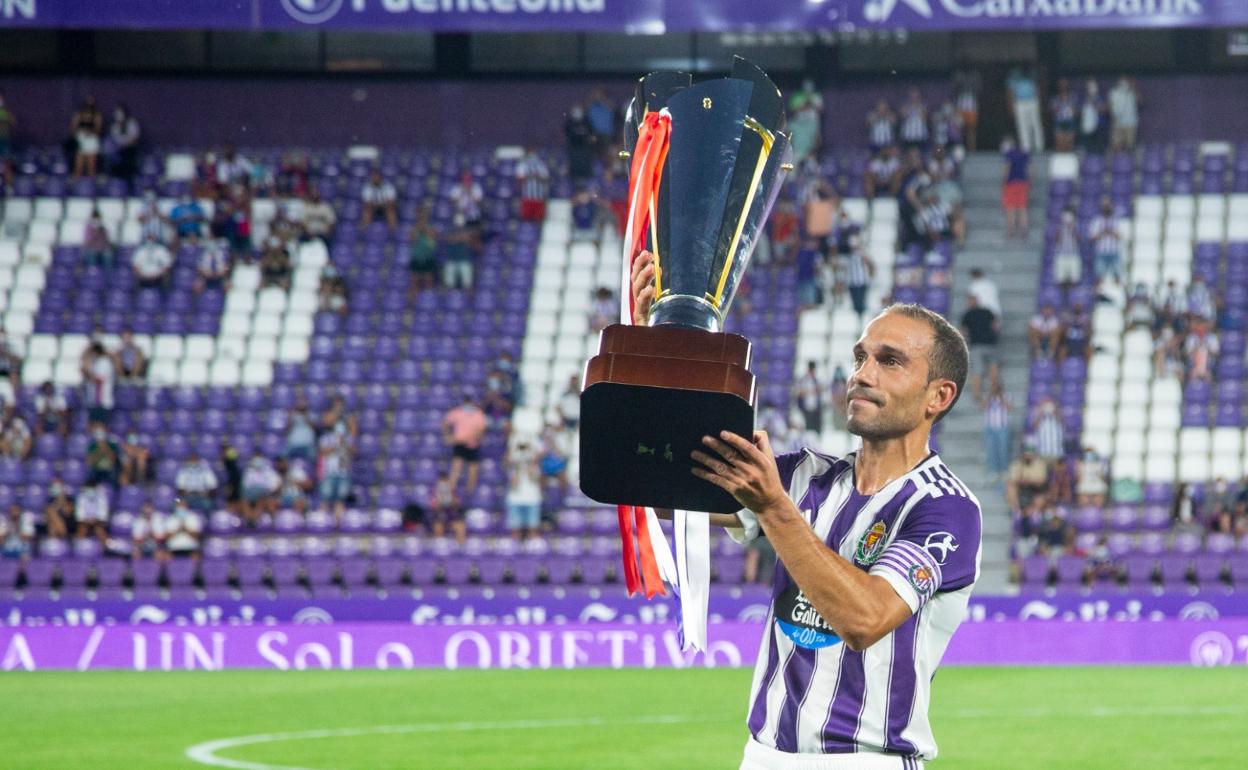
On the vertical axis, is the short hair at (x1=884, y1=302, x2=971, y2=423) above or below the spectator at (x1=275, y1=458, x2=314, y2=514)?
above

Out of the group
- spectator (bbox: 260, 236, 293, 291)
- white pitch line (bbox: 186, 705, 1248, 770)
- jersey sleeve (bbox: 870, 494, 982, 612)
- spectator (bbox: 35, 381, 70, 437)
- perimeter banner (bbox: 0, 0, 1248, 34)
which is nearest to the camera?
jersey sleeve (bbox: 870, 494, 982, 612)

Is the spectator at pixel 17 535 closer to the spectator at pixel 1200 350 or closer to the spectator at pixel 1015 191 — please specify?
the spectator at pixel 1015 191

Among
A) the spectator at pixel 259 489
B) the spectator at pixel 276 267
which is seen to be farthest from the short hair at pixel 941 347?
the spectator at pixel 276 267

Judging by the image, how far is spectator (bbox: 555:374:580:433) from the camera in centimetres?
2202

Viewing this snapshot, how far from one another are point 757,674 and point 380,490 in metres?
18.5

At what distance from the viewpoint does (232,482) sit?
71.2 ft

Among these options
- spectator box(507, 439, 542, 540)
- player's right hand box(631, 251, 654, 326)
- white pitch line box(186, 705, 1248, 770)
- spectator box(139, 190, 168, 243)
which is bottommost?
white pitch line box(186, 705, 1248, 770)

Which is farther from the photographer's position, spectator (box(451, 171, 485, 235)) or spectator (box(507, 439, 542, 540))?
spectator (box(451, 171, 485, 235))

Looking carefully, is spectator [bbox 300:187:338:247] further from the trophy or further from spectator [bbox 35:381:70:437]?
the trophy

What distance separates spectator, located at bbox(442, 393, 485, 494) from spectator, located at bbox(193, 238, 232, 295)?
15.4 feet

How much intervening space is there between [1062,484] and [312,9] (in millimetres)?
9858

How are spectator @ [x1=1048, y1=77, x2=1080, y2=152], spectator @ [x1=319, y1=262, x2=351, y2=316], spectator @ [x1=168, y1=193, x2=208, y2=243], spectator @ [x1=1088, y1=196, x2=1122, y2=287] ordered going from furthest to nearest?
spectator @ [x1=1048, y1=77, x2=1080, y2=152] → spectator @ [x1=168, y1=193, x2=208, y2=243] → spectator @ [x1=319, y1=262, x2=351, y2=316] → spectator @ [x1=1088, y1=196, x2=1122, y2=287]

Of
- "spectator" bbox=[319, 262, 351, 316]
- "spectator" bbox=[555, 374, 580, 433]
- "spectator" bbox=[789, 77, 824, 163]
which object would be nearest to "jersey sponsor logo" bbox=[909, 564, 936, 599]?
"spectator" bbox=[555, 374, 580, 433]

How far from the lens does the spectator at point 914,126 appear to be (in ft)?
84.9
